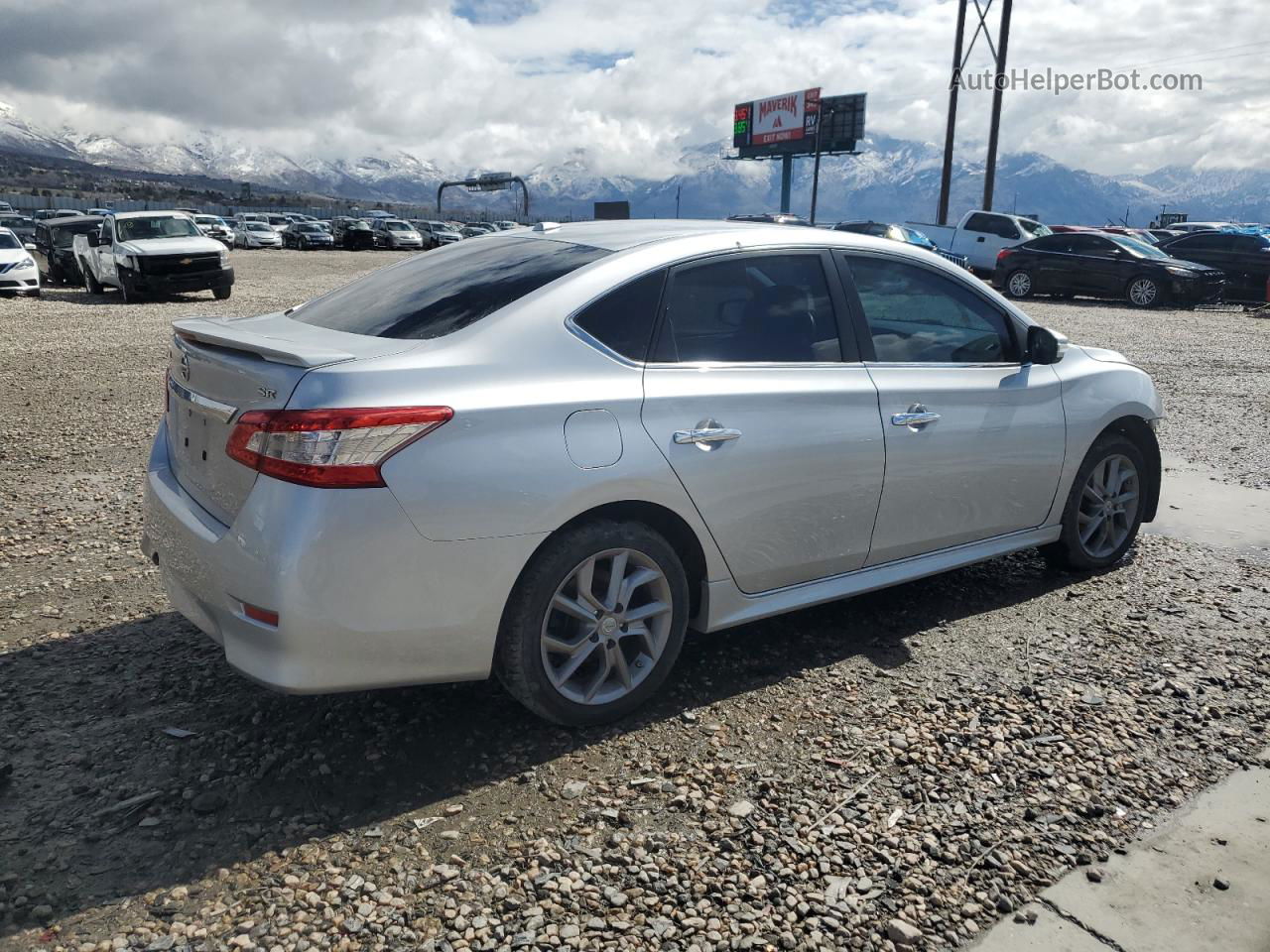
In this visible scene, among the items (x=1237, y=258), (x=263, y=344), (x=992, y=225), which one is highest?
(x=992, y=225)

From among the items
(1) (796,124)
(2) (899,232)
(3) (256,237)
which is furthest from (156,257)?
(1) (796,124)

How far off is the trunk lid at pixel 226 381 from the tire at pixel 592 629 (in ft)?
2.77

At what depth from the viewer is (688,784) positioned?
316cm

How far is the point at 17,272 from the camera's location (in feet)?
66.5

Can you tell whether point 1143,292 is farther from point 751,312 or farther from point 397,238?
point 397,238

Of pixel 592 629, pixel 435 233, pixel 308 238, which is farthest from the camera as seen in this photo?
pixel 435 233

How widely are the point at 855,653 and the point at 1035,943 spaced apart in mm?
1680

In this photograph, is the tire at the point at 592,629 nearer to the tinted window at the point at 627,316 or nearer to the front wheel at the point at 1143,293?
the tinted window at the point at 627,316

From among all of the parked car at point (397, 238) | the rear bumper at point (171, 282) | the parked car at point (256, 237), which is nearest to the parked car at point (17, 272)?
the rear bumper at point (171, 282)

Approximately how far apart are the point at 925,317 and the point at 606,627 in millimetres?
2059

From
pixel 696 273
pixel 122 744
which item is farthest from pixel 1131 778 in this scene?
pixel 122 744

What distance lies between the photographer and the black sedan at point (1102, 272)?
20766mm

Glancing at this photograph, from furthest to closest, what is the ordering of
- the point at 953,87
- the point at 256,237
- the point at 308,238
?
the point at 308,238 < the point at 256,237 < the point at 953,87

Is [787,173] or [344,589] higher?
[787,173]
